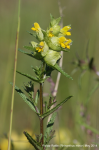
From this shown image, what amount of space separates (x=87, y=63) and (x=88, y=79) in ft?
2.31

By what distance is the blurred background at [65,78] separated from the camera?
2137 mm

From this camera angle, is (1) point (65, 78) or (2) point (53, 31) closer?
(2) point (53, 31)

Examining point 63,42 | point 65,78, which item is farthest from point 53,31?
point 65,78

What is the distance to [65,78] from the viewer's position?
3.32 metres

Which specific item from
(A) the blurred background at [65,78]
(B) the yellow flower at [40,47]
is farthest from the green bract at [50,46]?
(A) the blurred background at [65,78]

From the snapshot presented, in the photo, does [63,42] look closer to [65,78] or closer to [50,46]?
[50,46]

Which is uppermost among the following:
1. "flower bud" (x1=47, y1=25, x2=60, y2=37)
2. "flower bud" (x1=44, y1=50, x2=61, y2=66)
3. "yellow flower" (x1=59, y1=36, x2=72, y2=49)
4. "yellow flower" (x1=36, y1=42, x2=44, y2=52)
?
"flower bud" (x1=47, y1=25, x2=60, y2=37)

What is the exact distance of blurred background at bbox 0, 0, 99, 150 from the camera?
214cm

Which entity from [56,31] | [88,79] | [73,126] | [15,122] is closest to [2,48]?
[15,122]

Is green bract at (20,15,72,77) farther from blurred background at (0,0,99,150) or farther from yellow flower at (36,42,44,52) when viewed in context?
blurred background at (0,0,99,150)

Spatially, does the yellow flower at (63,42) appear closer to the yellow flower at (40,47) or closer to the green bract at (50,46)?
the green bract at (50,46)

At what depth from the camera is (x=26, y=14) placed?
427 centimetres

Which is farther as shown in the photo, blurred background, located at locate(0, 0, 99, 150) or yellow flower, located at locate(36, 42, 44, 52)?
blurred background, located at locate(0, 0, 99, 150)

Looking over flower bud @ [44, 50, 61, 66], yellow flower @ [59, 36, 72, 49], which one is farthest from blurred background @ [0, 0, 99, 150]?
yellow flower @ [59, 36, 72, 49]
